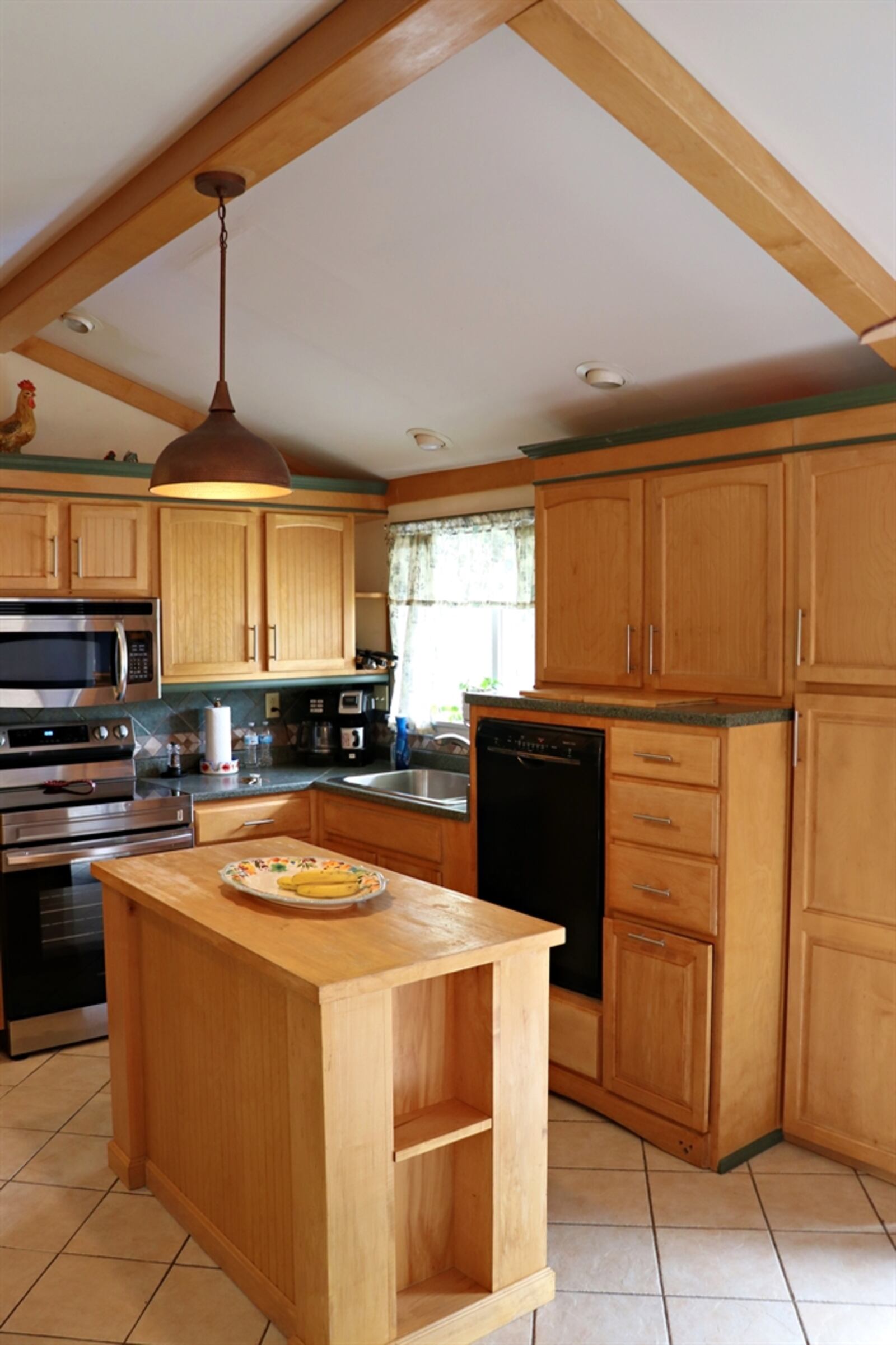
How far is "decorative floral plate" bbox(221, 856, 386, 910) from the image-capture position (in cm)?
235

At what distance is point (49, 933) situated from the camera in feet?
12.2

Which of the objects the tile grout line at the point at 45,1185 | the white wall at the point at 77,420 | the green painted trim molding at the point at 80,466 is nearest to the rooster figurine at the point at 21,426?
the green painted trim molding at the point at 80,466

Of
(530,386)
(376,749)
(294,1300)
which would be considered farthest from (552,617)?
(294,1300)

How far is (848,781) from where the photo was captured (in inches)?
112

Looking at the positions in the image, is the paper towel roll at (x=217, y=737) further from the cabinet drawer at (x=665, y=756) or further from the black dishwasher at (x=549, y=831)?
the cabinet drawer at (x=665, y=756)

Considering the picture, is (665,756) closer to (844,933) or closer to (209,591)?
(844,933)

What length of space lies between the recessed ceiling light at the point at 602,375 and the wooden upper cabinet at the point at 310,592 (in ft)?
5.45

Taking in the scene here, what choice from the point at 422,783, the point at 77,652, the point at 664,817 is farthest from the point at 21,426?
the point at 664,817

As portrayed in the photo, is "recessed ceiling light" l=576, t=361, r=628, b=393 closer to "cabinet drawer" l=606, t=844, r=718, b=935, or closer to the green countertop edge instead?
the green countertop edge

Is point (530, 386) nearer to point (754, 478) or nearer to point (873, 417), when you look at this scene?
point (754, 478)

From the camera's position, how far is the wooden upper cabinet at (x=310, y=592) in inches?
177

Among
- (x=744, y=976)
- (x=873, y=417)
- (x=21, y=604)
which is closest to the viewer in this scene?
(x=873, y=417)

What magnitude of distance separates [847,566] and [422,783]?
2290 mm

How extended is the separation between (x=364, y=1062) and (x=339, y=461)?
329cm
